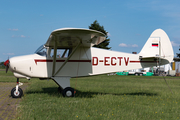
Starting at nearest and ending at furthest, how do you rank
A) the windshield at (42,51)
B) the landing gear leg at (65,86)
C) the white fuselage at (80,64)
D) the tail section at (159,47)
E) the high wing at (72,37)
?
the high wing at (72,37) < the landing gear leg at (65,86) < the white fuselage at (80,64) < the windshield at (42,51) < the tail section at (159,47)

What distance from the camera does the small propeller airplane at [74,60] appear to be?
826 centimetres

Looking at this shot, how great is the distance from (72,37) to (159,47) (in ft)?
16.6

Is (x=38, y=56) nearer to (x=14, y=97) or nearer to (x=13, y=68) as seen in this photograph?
(x=13, y=68)

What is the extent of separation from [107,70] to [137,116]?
13.8 ft

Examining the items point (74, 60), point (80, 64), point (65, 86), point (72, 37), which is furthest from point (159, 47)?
point (65, 86)

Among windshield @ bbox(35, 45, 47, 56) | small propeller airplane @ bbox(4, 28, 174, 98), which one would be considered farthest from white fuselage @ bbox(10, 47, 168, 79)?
windshield @ bbox(35, 45, 47, 56)

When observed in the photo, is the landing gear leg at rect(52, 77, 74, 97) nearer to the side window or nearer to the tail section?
the side window

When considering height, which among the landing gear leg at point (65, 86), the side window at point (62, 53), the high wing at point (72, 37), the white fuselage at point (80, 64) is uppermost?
the high wing at point (72, 37)

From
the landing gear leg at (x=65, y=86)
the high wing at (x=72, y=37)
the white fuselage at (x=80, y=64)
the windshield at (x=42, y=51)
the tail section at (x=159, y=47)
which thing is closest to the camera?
the high wing at (x=72, y=37)

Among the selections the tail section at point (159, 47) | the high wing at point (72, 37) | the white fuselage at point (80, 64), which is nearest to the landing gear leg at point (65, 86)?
the white fuselage at point (80, 64)

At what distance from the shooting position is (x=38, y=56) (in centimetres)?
877

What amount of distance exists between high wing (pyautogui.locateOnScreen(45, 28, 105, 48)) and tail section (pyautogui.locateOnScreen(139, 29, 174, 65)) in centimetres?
341

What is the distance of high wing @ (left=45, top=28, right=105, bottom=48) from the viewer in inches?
262

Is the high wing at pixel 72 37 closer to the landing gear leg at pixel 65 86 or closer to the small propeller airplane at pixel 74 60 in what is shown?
the small propeller airplane at pixel 74 60
